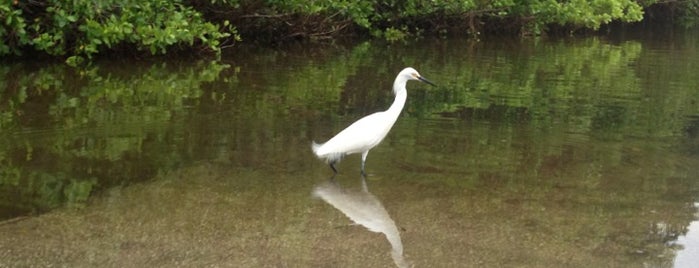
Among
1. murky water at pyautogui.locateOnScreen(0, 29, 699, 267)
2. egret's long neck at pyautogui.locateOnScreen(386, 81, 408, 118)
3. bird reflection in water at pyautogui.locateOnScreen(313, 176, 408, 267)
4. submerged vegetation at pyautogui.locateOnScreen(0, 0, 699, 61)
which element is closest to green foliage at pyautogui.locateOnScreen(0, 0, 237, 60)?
submerged vegetation at pyautogui.locateOnScreen(0, 0, 699, 61)

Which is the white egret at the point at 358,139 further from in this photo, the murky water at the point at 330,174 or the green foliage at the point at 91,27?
the green foliage at the point at 91,27

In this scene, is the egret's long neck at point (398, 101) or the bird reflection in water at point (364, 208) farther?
the egret's long neck at point (398, 101)

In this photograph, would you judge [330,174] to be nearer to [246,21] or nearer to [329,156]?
[329,156]

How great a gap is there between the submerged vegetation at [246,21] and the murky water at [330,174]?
0.58 m

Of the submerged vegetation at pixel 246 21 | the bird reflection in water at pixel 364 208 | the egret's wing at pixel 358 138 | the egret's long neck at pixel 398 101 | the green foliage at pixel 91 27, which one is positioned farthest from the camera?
the submerged vegetation at pixel 246 21

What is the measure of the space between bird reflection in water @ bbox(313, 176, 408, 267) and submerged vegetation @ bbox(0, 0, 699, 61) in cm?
715

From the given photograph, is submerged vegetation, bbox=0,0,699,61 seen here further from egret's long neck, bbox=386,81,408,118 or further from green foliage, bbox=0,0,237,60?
egret's long neck, bbox=386,81,408,118

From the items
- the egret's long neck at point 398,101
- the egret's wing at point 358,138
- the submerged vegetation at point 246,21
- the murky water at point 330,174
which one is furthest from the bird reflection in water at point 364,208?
the submerged vegetation at point 246,21

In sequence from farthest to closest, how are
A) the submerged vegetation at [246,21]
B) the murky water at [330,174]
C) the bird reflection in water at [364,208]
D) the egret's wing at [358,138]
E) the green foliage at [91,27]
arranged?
the submerged vegetation at [246,21] → the green foliage at [91,27] → the egret's wing at [358,138] → the bird reflection in water at [364,208] → the murky water at [330,174]

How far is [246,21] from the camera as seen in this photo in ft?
59.8


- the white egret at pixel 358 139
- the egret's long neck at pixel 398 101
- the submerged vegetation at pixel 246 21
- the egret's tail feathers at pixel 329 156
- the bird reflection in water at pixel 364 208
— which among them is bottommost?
the bird reflection in water at pixel 364 208

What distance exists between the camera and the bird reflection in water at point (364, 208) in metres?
5.56

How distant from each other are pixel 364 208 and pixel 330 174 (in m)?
1.02

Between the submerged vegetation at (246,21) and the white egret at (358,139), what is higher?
the submerged vegetation at (246,21)
